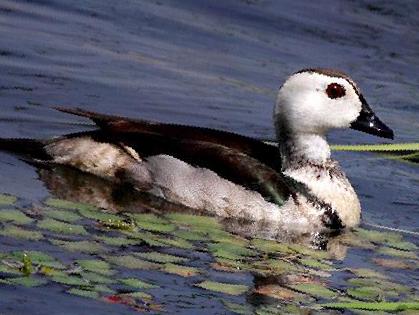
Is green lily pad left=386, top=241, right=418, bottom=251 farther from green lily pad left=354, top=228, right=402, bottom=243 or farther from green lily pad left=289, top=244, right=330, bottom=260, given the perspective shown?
green lily pad left=289, top=244, right=330, bottom=260

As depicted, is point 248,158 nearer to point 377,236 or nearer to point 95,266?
point 377,236

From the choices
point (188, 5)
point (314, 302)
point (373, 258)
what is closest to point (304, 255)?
point (373, 258)

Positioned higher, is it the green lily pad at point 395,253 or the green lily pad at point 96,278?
the green lily pad at point 395,253

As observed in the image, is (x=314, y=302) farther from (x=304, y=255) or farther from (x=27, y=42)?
(x=27, y=42)

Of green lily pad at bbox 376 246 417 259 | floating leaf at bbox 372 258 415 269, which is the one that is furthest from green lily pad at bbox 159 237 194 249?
green lily pad at bbox 376 246 417 259

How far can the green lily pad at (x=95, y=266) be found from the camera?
838 centimetres

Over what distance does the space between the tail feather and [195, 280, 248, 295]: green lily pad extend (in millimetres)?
2880

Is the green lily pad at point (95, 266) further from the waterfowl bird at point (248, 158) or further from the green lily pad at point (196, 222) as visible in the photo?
the waterfowl bird at point (248, 158)

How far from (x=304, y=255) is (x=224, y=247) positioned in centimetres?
64

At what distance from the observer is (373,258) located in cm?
990

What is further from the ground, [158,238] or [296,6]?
[296,6]

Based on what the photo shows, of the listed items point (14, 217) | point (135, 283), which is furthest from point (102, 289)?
point (14, 217)

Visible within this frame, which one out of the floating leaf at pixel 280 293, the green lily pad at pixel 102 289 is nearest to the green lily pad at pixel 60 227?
the green lily pad at pixel 102 289

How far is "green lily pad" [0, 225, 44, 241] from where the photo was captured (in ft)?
28.8
